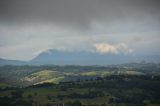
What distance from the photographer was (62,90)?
138125 millimetres

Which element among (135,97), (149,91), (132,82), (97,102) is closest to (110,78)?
(132,82)

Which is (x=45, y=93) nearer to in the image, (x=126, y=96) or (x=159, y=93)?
(x=126, y=96)

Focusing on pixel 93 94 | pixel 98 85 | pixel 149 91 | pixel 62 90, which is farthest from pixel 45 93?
pixel 149 91

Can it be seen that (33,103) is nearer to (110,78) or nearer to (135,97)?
(135,97)

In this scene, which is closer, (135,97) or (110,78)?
(135,97)

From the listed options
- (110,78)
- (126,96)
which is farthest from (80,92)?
(110,78)

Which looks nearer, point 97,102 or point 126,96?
point 97,102

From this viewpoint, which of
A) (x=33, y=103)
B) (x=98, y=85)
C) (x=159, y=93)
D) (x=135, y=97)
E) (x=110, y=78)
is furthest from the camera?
(x=110, y=78)

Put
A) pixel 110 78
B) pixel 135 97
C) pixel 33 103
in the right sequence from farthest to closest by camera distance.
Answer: pixel 110 78 < pixel 135 97 < pixel 33 103

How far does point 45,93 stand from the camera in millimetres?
131875

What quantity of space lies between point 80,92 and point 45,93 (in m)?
13.6

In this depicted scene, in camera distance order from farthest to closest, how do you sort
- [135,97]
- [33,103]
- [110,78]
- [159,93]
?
[110,78] < [159,93] < [135,97] < [33,103]

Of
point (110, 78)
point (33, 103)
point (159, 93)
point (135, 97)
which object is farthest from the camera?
point (110, 78)

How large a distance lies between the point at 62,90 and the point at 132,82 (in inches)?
1476
